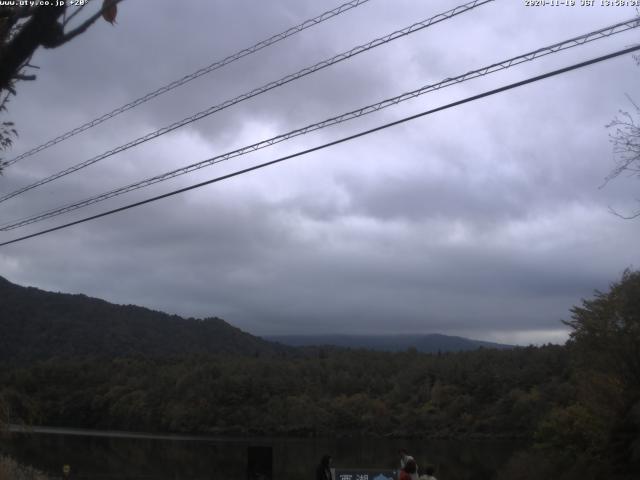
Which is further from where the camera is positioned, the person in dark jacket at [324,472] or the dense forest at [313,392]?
the dense forest at [313,392]

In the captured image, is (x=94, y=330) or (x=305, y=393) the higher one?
(x=94, y=330)

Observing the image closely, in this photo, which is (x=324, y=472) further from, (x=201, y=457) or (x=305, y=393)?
(x=305, y=393)

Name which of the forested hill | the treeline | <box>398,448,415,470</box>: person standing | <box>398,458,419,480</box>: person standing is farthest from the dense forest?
<box>398,458,419,480</box>: person standing

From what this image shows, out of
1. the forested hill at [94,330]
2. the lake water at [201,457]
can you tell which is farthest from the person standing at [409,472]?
the forested hill at [94,330]

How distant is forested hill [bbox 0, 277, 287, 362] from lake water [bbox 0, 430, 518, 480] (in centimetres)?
2419

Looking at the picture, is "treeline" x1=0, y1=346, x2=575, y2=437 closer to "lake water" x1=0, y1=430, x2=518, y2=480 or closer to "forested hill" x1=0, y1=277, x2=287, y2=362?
"lake water" x1=0, y1=430, x2=518, y2=480

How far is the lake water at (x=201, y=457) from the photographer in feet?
149

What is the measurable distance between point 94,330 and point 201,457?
286 feet

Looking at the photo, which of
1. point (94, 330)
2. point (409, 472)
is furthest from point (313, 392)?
point (409, 472)

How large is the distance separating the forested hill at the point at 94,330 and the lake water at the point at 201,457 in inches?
952

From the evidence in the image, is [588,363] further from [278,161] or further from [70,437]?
[70,437]

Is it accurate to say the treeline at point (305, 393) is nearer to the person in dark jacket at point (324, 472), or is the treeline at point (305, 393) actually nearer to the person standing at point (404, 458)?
the person standing at point (404, 458)

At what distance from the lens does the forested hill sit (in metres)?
102

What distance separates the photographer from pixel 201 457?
2339 inches
